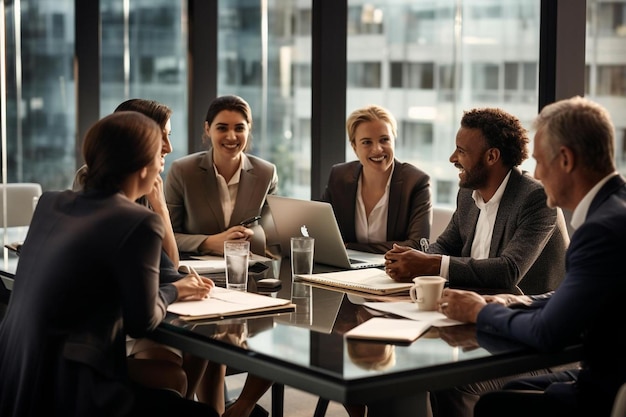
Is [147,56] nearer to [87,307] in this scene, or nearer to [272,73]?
[272,73]

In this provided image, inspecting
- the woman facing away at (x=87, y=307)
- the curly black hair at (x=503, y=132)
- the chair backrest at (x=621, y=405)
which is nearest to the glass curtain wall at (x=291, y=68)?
the curly black hair at (x=503, y=132)

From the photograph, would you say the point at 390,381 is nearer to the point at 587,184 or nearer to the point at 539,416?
the point at 539,416

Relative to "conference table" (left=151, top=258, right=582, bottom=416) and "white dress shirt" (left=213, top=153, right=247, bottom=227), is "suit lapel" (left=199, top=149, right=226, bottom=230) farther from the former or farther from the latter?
"conference table" (left=151, top=258, right=582, bottom=416)

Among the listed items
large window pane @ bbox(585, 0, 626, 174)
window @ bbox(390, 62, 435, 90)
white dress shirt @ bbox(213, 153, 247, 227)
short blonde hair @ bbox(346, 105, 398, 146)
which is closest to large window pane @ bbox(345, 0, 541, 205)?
window @ bbox(390, 62, 435, 90)

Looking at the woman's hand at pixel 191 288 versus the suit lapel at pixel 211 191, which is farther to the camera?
the suit lapel at pixel 211 191

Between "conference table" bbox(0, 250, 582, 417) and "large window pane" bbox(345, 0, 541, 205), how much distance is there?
8.23ft

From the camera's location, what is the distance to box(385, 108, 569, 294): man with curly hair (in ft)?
9.59

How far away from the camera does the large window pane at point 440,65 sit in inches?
183

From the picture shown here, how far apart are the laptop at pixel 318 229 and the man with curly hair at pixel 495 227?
31 cm

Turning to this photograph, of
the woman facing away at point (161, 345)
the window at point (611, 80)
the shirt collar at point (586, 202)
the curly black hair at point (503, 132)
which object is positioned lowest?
the woman facing away at point (161, 345)

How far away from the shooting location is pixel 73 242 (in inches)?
88.4

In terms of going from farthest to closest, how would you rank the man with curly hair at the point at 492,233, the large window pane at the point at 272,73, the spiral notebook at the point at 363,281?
the large window pane at the point at 272,73 → the man with curly hair at the point at 492,233 → the spiral notebook at the point at 363,281

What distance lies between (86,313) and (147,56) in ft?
11.4

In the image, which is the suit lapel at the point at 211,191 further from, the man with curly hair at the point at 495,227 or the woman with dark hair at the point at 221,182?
the man with curly hair at the point at 495,227
